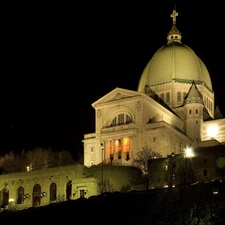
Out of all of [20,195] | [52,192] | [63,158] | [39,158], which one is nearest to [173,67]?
[63,158]

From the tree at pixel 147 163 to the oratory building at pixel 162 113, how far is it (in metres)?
2.72

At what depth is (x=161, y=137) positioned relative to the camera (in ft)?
396

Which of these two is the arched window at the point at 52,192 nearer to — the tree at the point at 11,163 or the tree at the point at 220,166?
the tree at the point at 11,163

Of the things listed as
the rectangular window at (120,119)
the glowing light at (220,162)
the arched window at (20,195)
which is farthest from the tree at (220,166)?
the arched window at (20,195)

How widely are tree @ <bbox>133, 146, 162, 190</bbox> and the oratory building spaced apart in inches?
107

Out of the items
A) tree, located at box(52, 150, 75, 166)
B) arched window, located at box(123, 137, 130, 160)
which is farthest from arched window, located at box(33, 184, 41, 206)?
tree, located at box(52, 150, 75, 166)

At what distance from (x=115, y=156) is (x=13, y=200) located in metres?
20.6

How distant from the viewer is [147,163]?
107m

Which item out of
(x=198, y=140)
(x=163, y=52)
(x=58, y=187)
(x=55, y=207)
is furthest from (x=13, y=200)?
(x=163, y=52)

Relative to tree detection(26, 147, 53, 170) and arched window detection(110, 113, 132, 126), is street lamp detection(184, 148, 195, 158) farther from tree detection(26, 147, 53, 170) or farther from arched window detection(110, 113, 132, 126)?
tree detection(26, 147, 53, 170)

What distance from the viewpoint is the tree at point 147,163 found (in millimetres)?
102438

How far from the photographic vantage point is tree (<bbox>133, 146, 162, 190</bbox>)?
102 meters

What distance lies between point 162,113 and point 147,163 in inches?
942

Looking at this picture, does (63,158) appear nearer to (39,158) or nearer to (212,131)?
(39,158)
